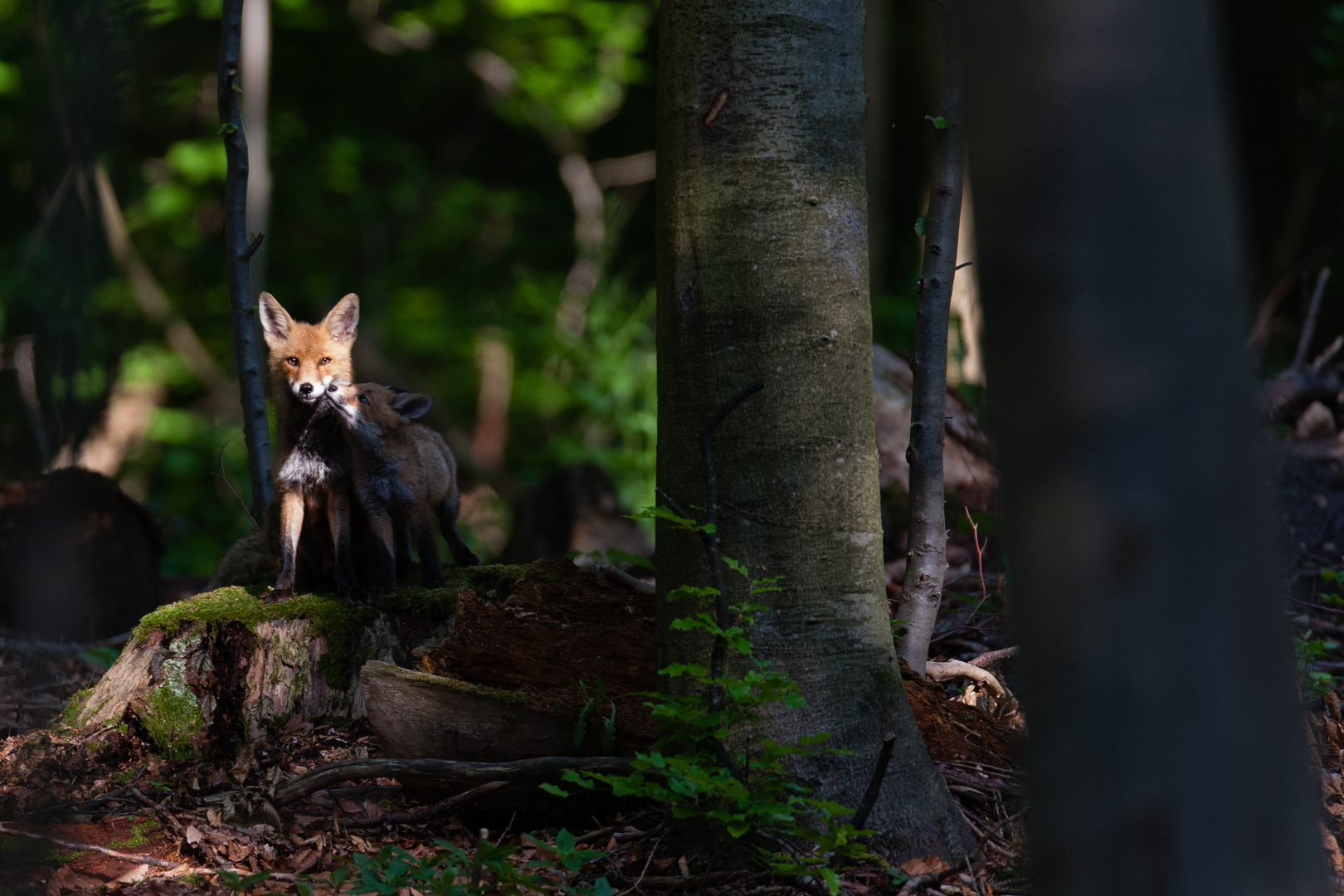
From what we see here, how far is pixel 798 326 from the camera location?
273cm

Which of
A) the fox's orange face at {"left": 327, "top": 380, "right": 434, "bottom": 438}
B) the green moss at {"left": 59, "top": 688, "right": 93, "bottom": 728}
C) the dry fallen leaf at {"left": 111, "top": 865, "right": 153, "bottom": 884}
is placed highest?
the fox's orange face at {"left": 327, "top": 380, "right": 434, "bottom": 438}

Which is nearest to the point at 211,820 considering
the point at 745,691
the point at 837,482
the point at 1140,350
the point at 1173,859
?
the point at 745,691

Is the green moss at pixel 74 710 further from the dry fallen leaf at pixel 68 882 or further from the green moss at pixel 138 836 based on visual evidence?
the dry fallen leaf at pixel 68 882

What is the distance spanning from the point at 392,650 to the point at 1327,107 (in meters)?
10.8

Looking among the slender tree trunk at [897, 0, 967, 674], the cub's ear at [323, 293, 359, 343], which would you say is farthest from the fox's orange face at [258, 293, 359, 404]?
the slender tree trunk at [897, 0, 967, 674]

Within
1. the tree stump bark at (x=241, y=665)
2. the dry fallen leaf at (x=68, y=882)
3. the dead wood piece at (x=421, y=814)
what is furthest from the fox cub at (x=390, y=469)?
the dry fallen leaf at (x=68, y=882)

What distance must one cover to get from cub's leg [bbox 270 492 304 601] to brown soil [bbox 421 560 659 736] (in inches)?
36.5

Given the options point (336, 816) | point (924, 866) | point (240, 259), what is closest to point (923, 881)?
point (924, 866)

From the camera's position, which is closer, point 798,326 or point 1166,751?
point 1166,751

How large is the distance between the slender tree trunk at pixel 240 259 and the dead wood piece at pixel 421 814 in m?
2.81

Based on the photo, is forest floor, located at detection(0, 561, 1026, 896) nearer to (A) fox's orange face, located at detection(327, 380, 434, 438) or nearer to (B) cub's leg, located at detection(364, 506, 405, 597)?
(B) cub's leg, located at detection(364, 506, 405, 597)

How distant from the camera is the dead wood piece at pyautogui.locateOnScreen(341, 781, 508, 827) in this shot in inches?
116

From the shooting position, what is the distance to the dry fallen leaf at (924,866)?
8.58 feet

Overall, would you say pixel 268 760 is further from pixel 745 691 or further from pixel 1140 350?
pixel 1140 350
